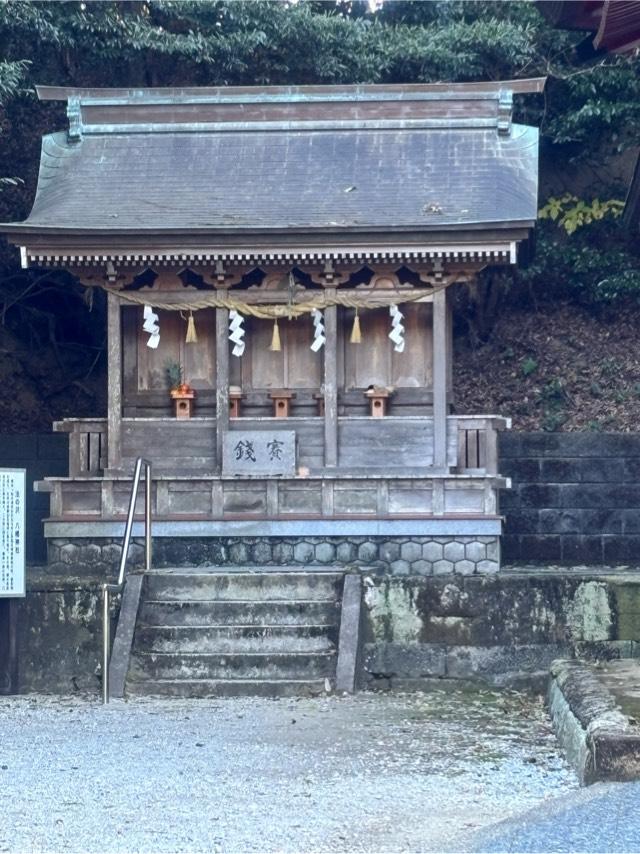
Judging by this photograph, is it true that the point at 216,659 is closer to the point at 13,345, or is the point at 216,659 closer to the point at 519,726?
the point at 519,726

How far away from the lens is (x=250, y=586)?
1195 cm

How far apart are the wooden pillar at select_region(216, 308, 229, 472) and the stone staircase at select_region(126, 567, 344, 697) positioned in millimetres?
2097

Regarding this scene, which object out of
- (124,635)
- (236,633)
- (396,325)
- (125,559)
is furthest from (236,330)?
(124,635)

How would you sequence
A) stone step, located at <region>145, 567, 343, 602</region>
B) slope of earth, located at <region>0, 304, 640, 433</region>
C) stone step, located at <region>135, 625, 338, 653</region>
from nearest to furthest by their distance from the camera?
stone step, located at <region>135, 625, 338, 653</region> < stone step, located at <region>145, 567, 343, 602</region> < slope of earth, located at <region>0, 304, 640, 433</region>

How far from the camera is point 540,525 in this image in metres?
15.2

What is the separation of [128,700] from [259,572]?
80.6 inches

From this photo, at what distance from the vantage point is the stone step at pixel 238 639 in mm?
11414

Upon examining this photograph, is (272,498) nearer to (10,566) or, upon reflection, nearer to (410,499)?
(410,499)

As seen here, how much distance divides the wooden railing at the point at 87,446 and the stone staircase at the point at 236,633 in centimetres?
220

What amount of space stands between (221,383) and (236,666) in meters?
3.92

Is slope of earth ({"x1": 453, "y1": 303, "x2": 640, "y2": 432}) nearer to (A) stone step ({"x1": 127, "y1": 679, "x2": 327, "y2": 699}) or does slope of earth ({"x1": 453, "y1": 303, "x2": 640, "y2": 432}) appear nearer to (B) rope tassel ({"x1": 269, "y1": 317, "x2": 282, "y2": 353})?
(B) rope tassel ({"x1": 269, "y1": 317, "x2": 282, "y2": 353})

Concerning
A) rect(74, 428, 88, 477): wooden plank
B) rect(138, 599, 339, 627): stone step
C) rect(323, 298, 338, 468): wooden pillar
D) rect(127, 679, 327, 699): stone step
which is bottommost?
rect(127, 679, 327, 699): stone step

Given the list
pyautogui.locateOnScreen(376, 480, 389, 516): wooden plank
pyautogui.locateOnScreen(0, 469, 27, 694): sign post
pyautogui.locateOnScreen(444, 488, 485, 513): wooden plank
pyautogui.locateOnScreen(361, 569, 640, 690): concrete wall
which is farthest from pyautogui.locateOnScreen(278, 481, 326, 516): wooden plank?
pyautogui.locateOnScreen(0, 469, 27, 694): sign post

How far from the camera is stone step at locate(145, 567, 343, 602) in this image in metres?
12.0
